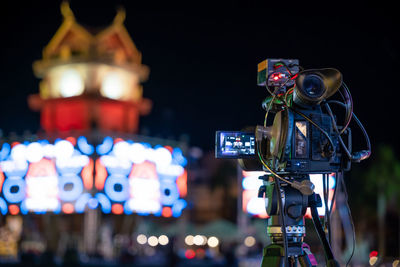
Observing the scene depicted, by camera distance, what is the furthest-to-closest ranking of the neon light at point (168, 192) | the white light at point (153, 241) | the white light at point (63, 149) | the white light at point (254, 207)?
the white light at point (153, 241), the neon light at point (168, 192), the white light at point (63, 149), the white light at point (254, 207)

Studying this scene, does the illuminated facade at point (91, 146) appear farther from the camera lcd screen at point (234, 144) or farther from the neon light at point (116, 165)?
the camera lcd screen at point (234, 144)

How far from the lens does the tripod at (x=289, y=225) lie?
3652 millimetres

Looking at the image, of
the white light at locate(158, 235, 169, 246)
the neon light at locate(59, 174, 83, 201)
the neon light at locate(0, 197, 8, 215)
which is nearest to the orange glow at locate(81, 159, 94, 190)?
the neon light at locate(59, 174, 83, 201)

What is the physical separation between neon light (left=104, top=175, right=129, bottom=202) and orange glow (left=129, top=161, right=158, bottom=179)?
0.60m

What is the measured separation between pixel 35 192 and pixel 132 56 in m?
11.2

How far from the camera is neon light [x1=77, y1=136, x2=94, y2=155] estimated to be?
2773 centimetres

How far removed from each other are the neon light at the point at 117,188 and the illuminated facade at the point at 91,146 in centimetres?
5

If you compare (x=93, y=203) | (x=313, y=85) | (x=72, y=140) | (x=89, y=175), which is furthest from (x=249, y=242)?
(x=313, y=85)

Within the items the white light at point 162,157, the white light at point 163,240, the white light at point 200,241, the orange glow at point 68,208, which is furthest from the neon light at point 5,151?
the white light at point 200,241

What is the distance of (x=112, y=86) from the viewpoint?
33.2 meters

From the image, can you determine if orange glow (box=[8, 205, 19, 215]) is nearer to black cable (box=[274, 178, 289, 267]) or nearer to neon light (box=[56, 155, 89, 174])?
neon light (box=[56, 155, 89, 174])

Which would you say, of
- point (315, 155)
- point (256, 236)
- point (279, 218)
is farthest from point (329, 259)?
point (256, 236)

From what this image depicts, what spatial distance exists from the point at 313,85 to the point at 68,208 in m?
25.9

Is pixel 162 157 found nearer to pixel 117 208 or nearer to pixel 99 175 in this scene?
pixel 117 208
